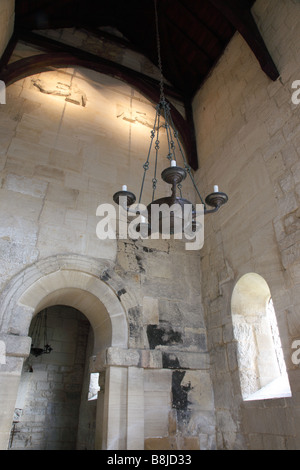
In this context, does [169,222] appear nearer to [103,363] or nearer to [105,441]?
[103,363]

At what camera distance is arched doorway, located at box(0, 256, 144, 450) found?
278 centimetres

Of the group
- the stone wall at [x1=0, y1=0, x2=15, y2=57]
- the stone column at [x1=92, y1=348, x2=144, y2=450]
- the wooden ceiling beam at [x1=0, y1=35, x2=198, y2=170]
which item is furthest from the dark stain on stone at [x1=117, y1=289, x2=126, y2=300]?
the stone wall at [x1=0, y1=0, x2=15, y2=57]

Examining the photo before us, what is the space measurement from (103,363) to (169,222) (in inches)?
70.7

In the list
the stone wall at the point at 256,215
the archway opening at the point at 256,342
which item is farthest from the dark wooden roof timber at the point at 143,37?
the archway opening at the point at 256,342

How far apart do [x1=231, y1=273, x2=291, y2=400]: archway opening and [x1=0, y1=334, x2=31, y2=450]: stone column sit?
7.05 ft

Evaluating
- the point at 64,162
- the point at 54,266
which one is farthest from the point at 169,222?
the point at 64,162

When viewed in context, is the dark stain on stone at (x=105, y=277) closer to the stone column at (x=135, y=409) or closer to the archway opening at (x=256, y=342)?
the stone column at (x=135, y=409)

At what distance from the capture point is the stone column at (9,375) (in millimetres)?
2531

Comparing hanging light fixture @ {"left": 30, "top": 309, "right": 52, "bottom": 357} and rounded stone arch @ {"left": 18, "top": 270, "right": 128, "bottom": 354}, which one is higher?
hanging light fixture @ {"left": 30, "top": 309, "right": 52, "bottom": 357}

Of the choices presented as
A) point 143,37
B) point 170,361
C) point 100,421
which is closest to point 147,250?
point 170,361

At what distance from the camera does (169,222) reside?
228 cm

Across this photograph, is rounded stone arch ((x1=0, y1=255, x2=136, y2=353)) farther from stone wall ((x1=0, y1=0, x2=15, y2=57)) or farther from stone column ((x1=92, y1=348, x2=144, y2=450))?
stone wall ((x1=0, y1=0, x2=15, y2=57))

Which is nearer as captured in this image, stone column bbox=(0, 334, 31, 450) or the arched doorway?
stone column bbox=(0, 334, 31, 450)

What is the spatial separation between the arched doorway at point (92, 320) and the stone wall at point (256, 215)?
1010mm
